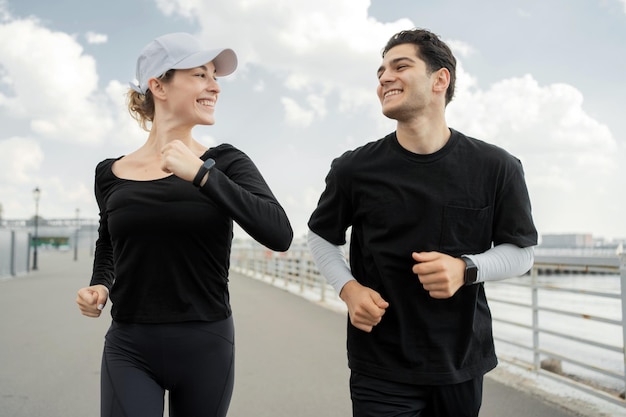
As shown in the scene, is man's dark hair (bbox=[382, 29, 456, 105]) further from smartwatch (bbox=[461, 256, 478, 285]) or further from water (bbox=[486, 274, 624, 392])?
water (bbox=[486, 274, 624, 392])

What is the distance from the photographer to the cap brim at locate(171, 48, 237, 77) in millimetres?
2035

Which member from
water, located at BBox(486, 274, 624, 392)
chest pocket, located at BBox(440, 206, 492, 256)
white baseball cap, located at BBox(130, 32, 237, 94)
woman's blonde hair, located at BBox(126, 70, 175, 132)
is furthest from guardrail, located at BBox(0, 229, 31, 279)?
chest pocket, located at BBox(440, 206, 492, 256)

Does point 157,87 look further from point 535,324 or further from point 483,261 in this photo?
point 535,324

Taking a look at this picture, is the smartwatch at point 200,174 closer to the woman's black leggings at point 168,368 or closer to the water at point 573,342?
the woman's black leggings at point 168,368

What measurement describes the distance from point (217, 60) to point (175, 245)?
0.67 m

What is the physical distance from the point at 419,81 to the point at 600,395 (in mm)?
3703

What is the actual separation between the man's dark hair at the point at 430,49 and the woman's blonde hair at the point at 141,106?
87cm

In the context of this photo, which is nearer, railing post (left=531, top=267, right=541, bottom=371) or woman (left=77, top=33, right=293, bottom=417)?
woman (left=77, top=33, right=293, bottom=417)

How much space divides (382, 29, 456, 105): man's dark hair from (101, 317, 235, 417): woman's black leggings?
114 cm

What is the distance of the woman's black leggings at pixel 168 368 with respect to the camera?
194 cm

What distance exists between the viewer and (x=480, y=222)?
2.00 metres

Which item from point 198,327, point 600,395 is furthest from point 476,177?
point 600,395

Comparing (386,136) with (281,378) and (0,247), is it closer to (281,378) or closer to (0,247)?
(281,378)

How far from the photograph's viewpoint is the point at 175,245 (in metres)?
1.94
